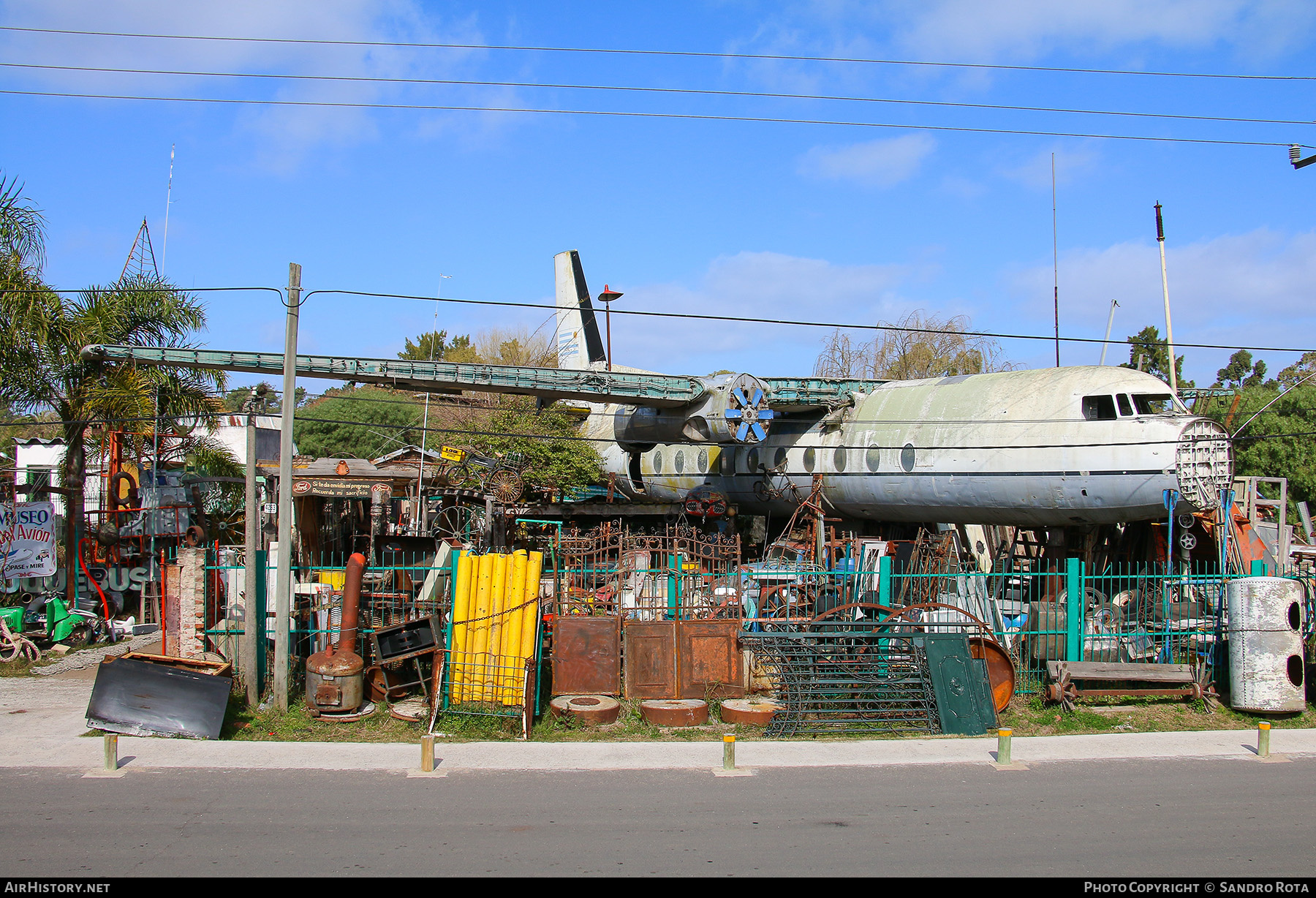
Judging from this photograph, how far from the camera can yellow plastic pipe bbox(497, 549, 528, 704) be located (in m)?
12.3

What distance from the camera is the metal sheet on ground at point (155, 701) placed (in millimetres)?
11086

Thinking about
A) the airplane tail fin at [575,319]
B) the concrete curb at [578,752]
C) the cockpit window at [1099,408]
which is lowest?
the concrete curb at [578,752]

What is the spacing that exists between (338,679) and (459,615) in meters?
1.72

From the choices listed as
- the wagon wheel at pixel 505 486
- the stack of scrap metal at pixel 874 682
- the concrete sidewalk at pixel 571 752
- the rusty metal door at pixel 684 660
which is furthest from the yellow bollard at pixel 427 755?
the wagon wheel at pixel 505 486

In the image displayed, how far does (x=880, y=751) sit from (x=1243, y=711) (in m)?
6.41

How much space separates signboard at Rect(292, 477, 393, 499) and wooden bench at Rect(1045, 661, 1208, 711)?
1571 cm

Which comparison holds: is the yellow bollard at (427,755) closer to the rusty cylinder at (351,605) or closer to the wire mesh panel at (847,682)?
the rusty cylinder at (351,605)

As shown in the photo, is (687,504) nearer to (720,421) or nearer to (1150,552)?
(720,421)

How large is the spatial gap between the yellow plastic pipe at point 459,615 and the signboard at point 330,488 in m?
9.40

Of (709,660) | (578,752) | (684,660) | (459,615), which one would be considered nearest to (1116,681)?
(709,660)

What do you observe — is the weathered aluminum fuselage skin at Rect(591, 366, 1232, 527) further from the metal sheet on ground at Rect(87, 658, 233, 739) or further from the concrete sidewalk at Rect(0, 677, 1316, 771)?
the metal sheet on ground at Rect(87, 658, 233, 739)

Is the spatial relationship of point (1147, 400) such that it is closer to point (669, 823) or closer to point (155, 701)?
point (669, 823)

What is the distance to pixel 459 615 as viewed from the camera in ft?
41.2

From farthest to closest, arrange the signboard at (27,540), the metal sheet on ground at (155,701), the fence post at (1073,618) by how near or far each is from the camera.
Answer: the signboard at (27,540)
the fence post at (1073,618)
the metal sheet on ground at (155,701)
